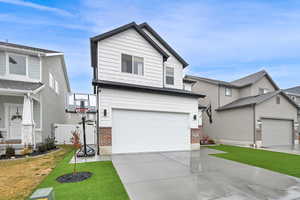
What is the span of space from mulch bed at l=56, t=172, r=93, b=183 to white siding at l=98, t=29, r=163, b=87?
5310 mm

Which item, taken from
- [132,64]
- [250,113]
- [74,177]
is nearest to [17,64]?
[132,64]

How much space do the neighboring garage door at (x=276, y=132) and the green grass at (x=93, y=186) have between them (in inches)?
539

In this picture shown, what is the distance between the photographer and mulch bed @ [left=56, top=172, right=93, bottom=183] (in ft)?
13.5

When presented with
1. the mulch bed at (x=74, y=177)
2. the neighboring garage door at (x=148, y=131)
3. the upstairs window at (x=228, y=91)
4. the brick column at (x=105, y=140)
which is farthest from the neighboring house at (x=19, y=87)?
the upstairs window at (x=228, y=91)

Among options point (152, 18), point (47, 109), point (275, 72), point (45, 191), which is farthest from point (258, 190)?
point (275, 72)

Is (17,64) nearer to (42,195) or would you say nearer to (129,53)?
(129,53)

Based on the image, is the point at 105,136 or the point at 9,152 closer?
the point at 9,152

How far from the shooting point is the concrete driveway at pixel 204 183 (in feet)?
10.9

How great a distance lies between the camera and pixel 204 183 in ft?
13.1

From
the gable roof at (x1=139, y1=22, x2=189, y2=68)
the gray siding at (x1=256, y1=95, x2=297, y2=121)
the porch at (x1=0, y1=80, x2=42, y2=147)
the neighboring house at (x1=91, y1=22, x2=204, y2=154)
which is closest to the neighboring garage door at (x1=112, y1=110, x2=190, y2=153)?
the neighboring house at (x1=91, y1=22, x2=204, y2=154)

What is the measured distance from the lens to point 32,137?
26.5 ft

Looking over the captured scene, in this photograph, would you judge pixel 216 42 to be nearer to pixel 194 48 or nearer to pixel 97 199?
pixel 194 48

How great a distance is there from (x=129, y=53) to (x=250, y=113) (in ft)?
37.1

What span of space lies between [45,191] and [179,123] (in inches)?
310
